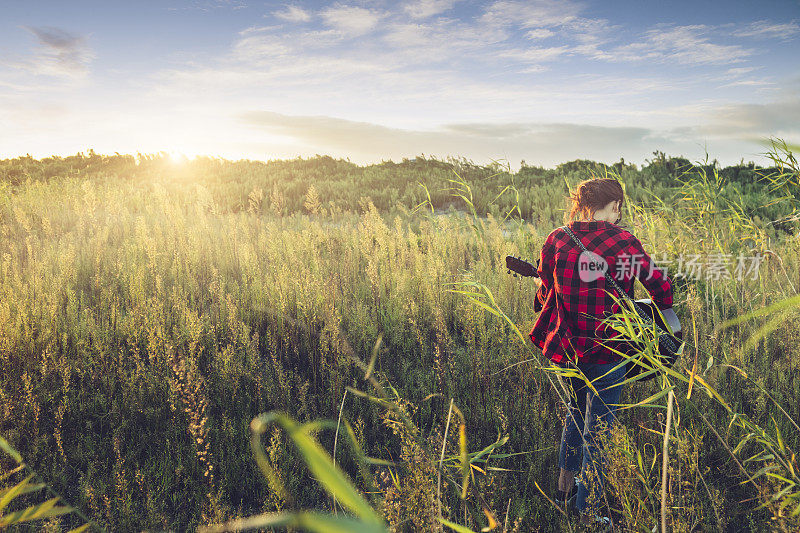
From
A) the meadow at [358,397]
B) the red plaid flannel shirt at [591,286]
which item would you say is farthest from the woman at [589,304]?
the meadow at [358,397]

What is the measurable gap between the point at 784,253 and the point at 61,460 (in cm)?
873

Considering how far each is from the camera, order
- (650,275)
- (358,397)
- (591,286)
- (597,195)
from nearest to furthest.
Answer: (650,275)
(591,286)
(597,195)
(358,397)

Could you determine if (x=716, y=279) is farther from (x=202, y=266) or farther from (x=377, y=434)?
(x=202, y=266)

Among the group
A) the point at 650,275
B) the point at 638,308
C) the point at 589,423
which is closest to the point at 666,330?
the point at 638,308

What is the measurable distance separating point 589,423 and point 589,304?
66 cm

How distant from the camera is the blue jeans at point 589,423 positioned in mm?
2459

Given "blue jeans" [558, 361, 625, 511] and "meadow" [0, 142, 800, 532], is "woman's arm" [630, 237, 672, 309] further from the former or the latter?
"blue jeans" [558, 361, 625, 511]

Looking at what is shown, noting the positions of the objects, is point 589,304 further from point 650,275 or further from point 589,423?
point 589,423

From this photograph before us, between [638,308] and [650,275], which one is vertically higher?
[650,275]

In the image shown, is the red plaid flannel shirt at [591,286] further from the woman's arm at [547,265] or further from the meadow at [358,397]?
the meadow at [358,397]

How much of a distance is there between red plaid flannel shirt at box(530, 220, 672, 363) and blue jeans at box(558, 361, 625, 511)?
0.42 ft

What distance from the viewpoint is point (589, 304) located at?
97.3 inches

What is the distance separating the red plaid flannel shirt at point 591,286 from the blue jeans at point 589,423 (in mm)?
128

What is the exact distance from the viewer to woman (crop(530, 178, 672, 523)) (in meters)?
2.39
